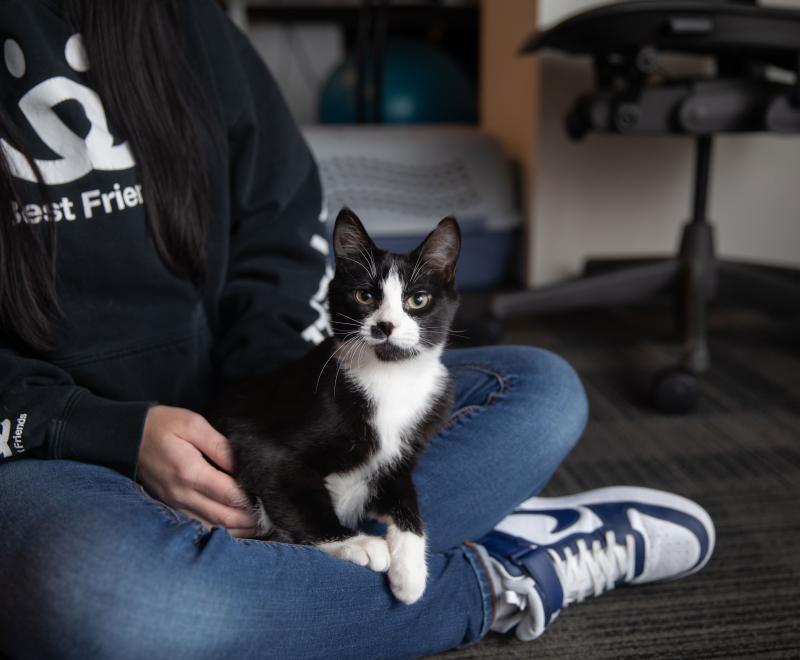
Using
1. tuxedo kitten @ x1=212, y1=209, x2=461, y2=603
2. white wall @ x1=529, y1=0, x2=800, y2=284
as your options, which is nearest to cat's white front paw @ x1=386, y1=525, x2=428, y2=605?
tuxedo kitten @ x1=212, y1=209, x2=461, y2=603

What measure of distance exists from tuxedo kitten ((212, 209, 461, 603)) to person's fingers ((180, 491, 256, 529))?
18 millimetres

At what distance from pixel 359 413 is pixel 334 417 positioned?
0.03 metres

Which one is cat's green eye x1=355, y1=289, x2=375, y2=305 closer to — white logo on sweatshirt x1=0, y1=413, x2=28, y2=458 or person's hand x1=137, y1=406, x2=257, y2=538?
person's hand x1=137, y1=406, x2=257, y2=538

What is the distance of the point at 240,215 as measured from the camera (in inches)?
39.0

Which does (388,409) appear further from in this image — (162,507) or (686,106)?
(686,106)

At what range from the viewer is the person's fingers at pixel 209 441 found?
2.46 feet

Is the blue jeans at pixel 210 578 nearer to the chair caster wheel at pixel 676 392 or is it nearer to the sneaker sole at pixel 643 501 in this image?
the sneaker sole at pixel 643 501

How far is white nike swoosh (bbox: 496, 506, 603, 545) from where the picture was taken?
2.95ft

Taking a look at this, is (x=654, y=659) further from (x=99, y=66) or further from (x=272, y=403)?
(x=99, y=66)

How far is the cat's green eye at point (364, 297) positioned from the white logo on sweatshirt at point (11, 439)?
0.34 m

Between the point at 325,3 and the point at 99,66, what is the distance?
271 cm

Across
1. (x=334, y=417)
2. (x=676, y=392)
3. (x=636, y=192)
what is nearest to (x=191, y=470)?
(x=334, y=417)

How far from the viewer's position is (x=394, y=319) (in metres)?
0.75

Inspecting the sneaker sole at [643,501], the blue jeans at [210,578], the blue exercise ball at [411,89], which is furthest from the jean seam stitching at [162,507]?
the blue exercise ball at [411,89]
